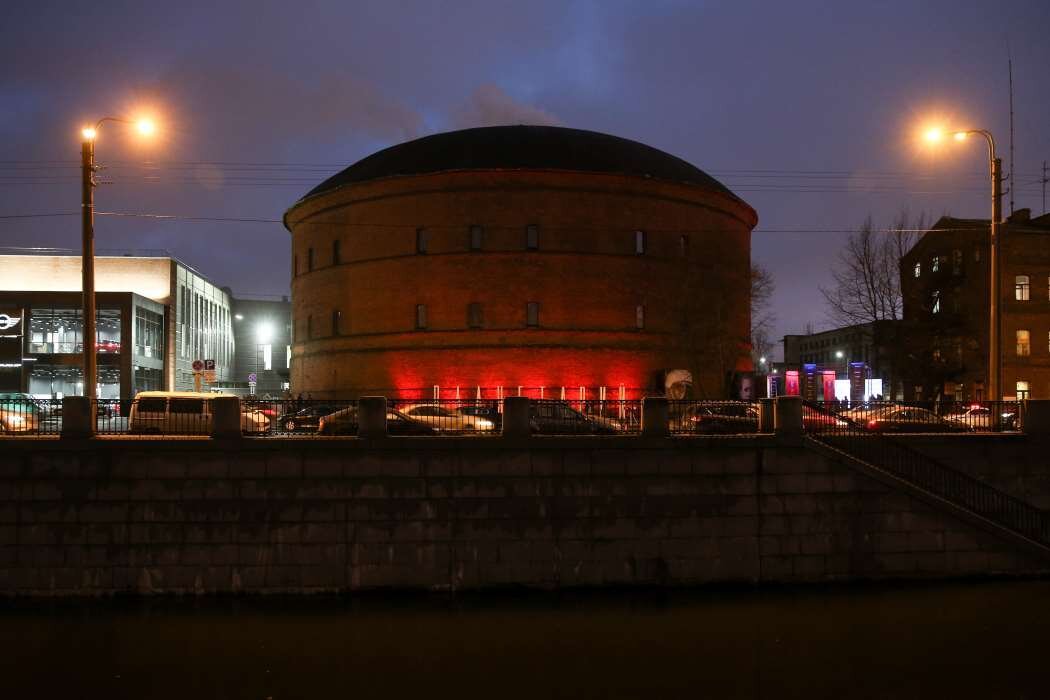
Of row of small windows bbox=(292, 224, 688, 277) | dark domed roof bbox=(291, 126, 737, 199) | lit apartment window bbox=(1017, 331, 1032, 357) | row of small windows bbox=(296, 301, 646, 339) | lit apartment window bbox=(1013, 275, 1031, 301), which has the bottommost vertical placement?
lit apartment window bbox=(1017, 331, 1032, 357)

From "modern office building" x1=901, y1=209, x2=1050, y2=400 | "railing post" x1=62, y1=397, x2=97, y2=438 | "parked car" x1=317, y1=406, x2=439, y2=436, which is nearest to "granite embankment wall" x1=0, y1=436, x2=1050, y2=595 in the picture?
"railing post" x1=62, y1=397, x2=97, y2=438

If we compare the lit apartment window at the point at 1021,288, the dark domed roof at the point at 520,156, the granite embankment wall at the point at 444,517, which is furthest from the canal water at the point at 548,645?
the lit apartment window at the point at 1021,288

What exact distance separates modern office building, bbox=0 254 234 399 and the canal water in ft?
144

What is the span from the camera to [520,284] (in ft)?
137

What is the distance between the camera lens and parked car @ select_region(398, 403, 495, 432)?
1873cm

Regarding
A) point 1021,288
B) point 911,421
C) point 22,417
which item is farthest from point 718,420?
point 1021,288

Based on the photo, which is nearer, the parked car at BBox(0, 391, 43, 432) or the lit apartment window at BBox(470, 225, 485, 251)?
the parked car at BBox(0, 391, 43, 432)

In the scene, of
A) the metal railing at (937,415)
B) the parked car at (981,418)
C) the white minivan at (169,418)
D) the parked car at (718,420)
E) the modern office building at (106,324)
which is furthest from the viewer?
the modern office building at (106,324)

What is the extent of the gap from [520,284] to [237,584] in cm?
2661

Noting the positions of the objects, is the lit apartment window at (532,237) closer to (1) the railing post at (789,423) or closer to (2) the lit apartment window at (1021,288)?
(1) the railing post at (789,423)

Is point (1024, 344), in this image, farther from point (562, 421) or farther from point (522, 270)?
point (562, 421)

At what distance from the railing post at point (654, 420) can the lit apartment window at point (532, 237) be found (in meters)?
25.0

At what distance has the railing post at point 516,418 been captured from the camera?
17.4 metres

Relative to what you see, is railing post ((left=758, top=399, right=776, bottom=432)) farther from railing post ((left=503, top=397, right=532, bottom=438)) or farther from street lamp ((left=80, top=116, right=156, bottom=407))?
street lamp ((left=80, top=116, right=156, bottom=407))
